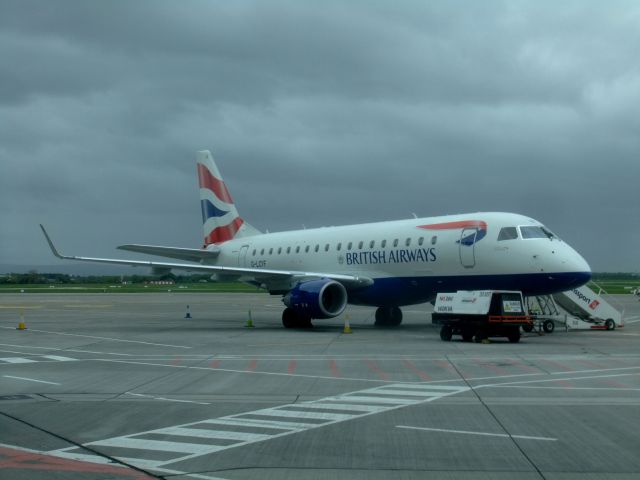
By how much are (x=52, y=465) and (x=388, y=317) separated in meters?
28.4

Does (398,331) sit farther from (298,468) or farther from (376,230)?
(298,468)

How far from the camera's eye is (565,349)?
24172mm

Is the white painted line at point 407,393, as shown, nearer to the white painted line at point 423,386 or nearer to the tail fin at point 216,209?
the white painted line at point 423,386

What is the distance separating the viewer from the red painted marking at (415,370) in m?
17.1

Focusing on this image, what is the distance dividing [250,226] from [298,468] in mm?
36479

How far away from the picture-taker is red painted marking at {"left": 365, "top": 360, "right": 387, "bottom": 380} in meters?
17.4

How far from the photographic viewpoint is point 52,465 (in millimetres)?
9156

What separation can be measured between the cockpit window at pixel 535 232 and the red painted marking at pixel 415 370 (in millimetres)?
10906

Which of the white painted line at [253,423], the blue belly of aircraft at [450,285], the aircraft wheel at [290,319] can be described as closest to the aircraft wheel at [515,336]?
the blue belly of aircraft at [450,285]

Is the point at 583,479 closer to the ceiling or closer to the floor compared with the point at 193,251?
closer to the floor

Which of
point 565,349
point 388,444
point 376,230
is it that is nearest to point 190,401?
point 388,444

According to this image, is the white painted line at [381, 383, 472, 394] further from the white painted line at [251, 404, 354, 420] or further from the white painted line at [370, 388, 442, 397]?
the white painted line at [251, 404, 354, 420]

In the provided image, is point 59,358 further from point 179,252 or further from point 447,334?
point 179,252

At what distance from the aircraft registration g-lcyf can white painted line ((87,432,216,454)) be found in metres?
20.6
